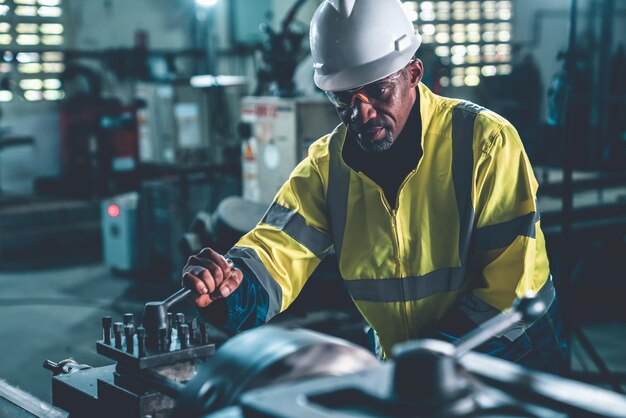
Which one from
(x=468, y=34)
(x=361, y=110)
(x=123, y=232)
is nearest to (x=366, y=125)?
(x=361, y=110)

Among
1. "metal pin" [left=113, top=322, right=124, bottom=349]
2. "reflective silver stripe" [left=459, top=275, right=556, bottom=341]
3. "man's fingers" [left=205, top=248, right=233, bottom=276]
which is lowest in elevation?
"reflective silver stripe" [left=459, top=275, right=556, bottom=341]

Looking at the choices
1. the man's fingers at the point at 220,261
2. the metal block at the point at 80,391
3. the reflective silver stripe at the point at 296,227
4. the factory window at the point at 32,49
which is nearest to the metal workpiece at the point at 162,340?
the metal block at the point at 80,391

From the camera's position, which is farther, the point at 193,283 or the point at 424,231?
the point at 424,231

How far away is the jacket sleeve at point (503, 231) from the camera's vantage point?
1.40 meters

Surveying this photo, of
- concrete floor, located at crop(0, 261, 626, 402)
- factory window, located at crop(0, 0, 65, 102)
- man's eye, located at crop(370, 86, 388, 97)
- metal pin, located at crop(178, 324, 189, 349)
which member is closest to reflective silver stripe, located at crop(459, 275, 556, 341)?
man's eye, located at crop(370, 86, 388, 97)

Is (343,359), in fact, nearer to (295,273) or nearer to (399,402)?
(399,402)

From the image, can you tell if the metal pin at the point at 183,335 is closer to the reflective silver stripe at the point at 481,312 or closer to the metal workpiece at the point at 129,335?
the metal workpiece at the point at 129,335

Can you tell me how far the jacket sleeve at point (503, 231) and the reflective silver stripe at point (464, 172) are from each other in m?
0.01

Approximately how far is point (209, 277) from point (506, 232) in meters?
0.49

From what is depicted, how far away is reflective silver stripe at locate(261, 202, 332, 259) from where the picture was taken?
1.61 m

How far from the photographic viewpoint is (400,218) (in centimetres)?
151

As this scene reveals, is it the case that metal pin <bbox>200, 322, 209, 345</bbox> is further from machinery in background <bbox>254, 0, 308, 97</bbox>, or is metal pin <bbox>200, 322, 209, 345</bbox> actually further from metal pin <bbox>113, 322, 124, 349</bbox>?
machinery in background <bbox>254, 0, 308, 97</bbox>

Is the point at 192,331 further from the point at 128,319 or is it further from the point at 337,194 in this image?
the point at 337,194

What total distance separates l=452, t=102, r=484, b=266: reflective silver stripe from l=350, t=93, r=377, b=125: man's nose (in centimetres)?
15
